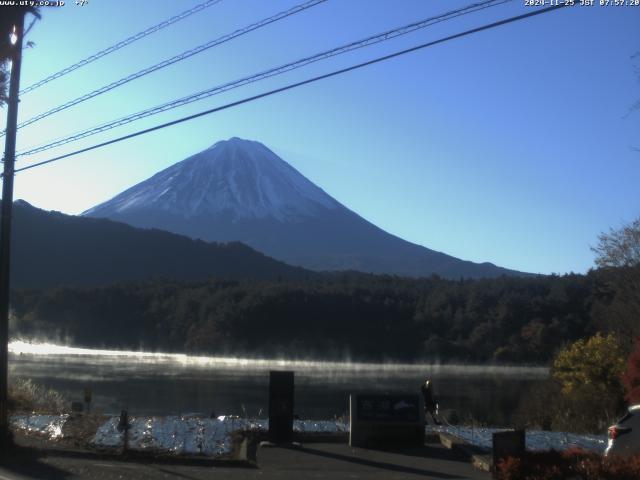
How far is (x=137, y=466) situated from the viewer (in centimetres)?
1399

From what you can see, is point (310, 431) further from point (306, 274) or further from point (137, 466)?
point (306, 274)

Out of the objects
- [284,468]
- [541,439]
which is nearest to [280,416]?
[284,468]

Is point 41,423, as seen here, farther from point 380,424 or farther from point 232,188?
point 232,188

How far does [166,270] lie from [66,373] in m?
55.9

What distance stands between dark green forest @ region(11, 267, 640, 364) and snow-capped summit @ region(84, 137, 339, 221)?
77832mm

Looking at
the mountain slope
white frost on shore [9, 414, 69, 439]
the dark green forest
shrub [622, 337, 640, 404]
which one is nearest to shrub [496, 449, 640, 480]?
white frost on shore [9, 414, 69, 439]

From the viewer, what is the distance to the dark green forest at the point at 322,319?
66.3 metres

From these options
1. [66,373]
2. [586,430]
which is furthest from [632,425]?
[66,373]

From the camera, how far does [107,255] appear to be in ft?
333

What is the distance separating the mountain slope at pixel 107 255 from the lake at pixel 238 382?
2631cm

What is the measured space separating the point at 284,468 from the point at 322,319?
5996 cm

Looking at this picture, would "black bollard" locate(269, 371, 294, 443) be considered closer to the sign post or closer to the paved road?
the paved road

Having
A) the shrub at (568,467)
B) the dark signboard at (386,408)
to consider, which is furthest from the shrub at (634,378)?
the shrub at (568,467)

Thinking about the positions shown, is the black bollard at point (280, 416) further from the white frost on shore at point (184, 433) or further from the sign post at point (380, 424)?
the sign post at point (380, 424)
